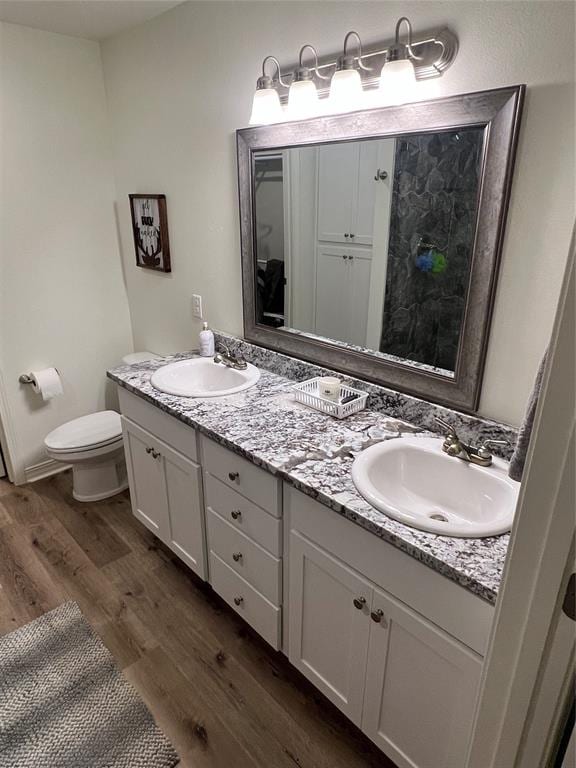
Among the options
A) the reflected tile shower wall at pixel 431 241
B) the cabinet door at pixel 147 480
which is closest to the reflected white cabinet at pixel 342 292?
the reflected tile shower wall at pixel 431 241

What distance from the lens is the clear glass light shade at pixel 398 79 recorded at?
4.15 feet

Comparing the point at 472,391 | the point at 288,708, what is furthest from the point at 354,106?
the point at 288,708

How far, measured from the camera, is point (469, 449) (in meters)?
1.35

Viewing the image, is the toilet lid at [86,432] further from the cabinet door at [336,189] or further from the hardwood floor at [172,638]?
the cabinet door at [336,189]

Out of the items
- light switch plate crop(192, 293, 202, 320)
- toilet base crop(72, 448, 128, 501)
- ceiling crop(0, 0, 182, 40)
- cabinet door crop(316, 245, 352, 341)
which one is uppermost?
ceiling crop(0, 0, 182, 40)

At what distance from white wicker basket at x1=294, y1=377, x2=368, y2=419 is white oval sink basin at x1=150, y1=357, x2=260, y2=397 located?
0.26 m

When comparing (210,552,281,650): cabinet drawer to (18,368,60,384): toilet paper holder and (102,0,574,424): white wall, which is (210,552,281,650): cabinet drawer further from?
(18,368,60,384): toilet paper holder

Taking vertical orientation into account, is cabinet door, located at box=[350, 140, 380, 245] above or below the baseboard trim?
above

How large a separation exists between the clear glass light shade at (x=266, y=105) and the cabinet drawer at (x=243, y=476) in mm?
1124

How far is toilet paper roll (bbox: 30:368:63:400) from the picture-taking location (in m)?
2.61

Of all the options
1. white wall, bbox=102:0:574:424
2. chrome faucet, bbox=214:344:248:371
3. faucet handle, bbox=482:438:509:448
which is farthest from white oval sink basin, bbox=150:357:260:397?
faucet handle, bbox=482:438:509:448

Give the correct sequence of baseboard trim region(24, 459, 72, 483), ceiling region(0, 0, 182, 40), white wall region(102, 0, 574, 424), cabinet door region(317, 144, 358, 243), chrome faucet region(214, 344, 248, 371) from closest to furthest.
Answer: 1. white wall region(102, 0, 574, 424)
2. cabinet door region(317, 144, 358, 243)
3. ceiling region(0, 0, 182, 40)
4. chrome faucet region(214, 344, 248, 371)
5. baseboard trim region(24, 459, 72, 483)

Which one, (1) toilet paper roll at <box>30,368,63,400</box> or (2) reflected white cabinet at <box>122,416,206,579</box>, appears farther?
(1) toilet paper roll at <box>30,368,63,400</box>

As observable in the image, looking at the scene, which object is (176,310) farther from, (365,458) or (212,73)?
(365,458)
